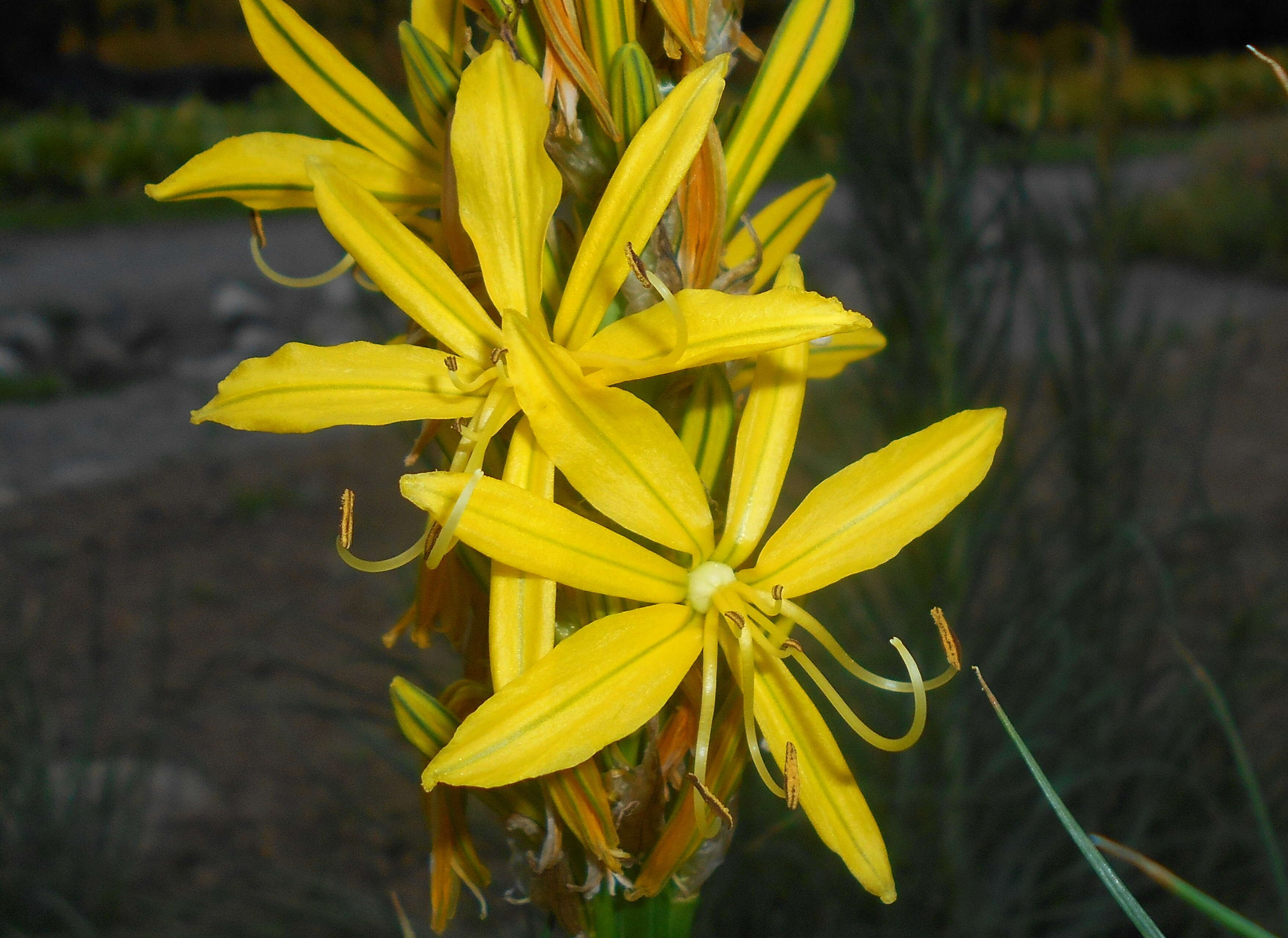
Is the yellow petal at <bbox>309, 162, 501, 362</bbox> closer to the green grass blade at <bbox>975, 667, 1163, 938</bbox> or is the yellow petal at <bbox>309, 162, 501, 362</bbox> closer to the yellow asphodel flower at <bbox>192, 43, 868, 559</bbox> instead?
the yellow asphodel flower at <bbox>192, 43, 868, 559</bbox>

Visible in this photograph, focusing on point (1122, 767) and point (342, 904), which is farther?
point (342, 904)

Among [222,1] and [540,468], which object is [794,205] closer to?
[540,468]

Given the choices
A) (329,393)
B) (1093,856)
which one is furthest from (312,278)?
(1093,856)

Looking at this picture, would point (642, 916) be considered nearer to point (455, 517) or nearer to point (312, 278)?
point (455, 517)

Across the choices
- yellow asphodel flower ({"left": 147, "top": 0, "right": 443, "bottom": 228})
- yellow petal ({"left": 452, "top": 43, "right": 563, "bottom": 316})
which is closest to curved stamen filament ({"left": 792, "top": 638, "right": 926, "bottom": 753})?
yellow petal ({"left": 452, "top": 43, "right": 563, "bottom": 316})

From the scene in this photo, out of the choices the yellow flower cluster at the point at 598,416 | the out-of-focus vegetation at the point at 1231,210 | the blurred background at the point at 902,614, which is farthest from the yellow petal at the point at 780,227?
the out-of-focus vegetation at the point at 1231,210

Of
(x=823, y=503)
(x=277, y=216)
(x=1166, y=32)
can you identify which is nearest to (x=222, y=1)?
(x=277, y=216)
